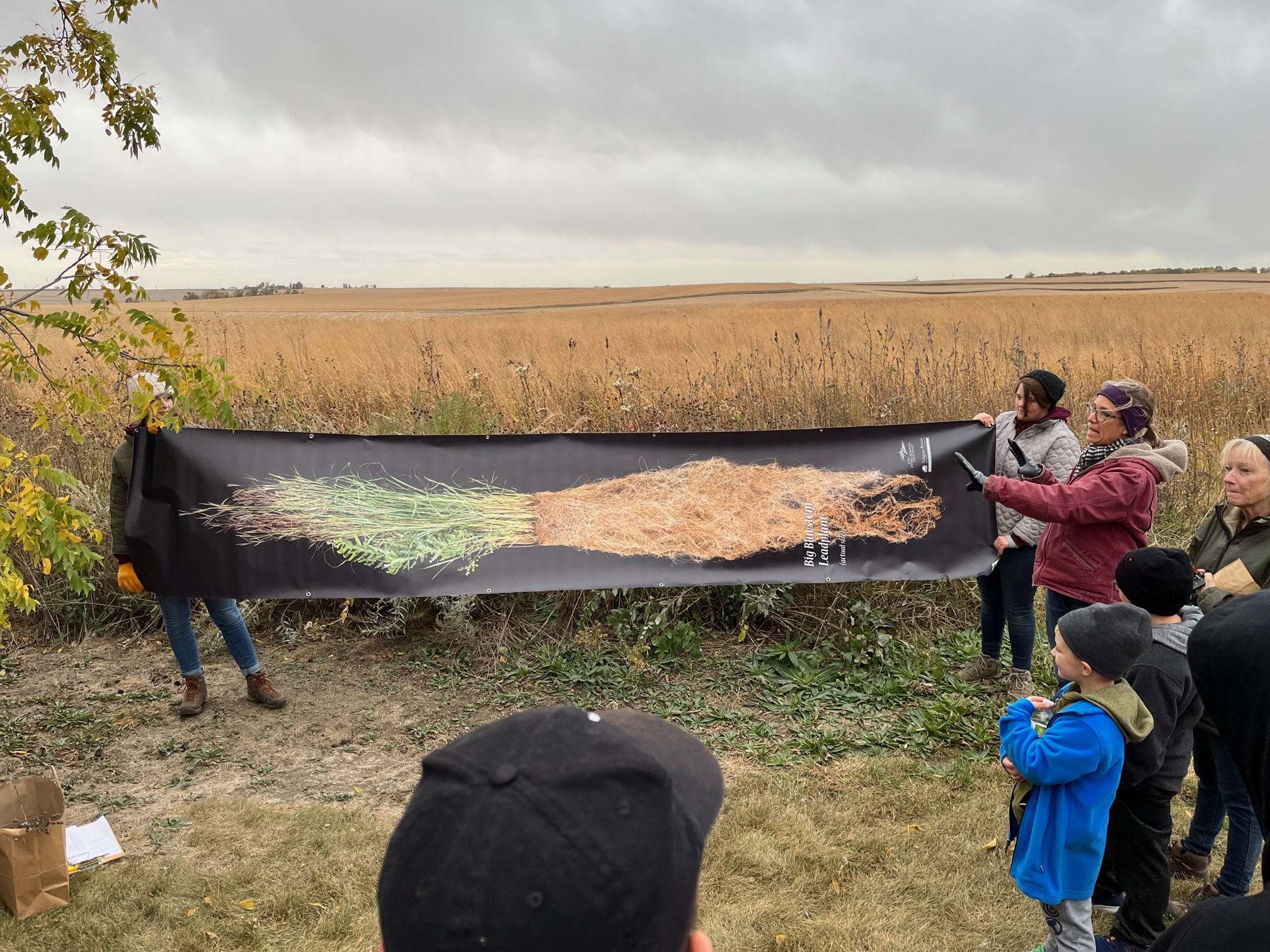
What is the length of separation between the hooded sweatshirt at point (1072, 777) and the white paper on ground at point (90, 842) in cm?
382

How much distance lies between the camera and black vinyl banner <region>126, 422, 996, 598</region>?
5.45 m

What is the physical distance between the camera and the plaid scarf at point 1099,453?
4.18m

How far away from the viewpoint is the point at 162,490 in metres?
5.35

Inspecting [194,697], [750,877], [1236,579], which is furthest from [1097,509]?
[194,697]

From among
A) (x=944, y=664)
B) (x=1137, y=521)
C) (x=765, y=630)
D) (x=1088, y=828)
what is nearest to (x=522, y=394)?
(x=765, y=630)

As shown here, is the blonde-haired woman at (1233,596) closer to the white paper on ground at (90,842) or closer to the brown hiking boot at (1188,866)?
the brown hiking boot at (1188,866)

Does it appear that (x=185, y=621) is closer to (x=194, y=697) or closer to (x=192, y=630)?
(x=192, y=630)

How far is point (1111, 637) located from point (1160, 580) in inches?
17.8

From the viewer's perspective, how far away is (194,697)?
5.30 metres

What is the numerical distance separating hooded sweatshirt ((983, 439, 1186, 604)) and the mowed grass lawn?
3.66 feet

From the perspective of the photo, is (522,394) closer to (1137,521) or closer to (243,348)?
(1137,521)

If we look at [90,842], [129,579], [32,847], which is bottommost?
[90,842]

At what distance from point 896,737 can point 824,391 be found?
3.83 m

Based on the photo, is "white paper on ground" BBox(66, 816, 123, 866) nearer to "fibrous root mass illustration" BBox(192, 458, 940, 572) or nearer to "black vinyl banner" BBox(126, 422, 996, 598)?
"black vinyl banner" BBox(126, 422, 996, 598)
